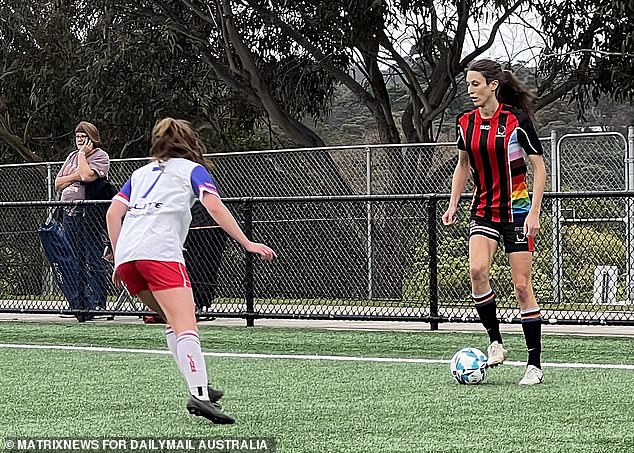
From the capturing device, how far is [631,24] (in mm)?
18406

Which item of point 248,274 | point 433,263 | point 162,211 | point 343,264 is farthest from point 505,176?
point 343,264

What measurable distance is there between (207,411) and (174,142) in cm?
139

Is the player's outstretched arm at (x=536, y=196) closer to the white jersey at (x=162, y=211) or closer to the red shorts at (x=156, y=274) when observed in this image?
the white jersey at (x=162, y=211)

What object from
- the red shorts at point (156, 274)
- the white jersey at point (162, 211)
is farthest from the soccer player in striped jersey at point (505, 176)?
the red shorts at point (156, 274)

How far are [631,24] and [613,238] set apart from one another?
5869 millimetres

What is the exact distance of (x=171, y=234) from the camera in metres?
6.69

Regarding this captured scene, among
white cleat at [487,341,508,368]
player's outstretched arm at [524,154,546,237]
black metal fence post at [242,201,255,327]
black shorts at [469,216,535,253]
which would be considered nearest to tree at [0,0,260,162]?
black metal fence post at [242,201,255,327]

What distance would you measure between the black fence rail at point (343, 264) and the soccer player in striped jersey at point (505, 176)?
3.61m

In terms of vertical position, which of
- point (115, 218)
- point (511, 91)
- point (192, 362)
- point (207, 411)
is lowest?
point (207, 411)

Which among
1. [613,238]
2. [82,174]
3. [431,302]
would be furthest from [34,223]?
[613,238]

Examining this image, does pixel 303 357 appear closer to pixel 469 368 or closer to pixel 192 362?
pixel 469 368

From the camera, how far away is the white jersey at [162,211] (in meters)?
6.66

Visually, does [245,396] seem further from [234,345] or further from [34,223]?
[34,223]

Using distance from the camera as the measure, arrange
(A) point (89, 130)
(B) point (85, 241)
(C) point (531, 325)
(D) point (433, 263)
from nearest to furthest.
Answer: (C) point (531, 325), (D) point (433, 263), (A) point (89, 130), (B) point (85, 241)
